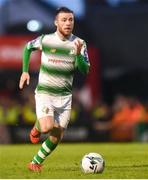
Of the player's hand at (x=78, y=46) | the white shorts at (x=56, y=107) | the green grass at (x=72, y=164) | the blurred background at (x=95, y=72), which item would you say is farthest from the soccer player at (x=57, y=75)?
the blurred background at (x=95, y=72)

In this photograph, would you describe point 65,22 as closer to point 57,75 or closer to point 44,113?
point 57,75

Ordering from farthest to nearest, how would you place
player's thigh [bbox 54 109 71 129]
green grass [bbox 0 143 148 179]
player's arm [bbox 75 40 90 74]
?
player's thigh [bbox 54 109 71 129], player's arm [bbox 75 40 90 74], green grass [bbox 0 143 148 179]

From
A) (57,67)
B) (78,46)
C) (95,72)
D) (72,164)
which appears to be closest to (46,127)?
(57,67)

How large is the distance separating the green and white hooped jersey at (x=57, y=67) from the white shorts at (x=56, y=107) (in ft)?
0.24

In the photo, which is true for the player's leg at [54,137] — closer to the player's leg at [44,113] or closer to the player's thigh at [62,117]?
the player's thigh at [62,117]

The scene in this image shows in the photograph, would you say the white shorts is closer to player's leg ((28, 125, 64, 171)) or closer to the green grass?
player's leg ((28, 125, 64, 171))

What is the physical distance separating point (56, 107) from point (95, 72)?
17541 mm

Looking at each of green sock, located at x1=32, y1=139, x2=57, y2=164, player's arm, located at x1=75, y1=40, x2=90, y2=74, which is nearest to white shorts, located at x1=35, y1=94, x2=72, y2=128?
green sock, located at x1=32, y1=139, x2=57, y2=164

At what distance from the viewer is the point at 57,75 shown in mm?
12914

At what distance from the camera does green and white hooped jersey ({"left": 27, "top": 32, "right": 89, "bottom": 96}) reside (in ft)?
42.3

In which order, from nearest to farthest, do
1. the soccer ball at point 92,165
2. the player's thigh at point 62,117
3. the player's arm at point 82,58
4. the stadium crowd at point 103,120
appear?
the soccer ball at point 92,165, the player's arm at point 82,58, the player's thigh at point 62,117, the stadium crowd at point 103,120

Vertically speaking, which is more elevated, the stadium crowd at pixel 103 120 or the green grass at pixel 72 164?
the green grass at pixel 72 164

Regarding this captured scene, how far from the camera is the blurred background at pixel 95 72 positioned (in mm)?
24859

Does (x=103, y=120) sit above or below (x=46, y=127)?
below
